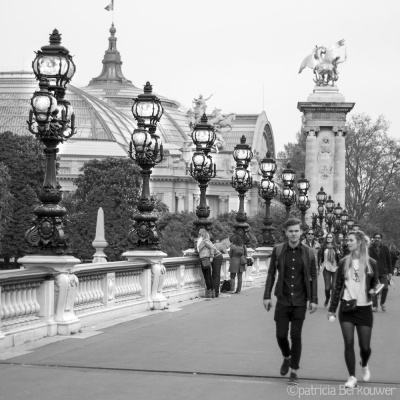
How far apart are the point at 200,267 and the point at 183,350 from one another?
1357 cm

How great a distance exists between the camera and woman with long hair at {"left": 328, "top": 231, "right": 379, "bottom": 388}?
1366cm

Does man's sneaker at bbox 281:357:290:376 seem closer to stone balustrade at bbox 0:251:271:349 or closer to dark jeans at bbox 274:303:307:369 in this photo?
dark jeans at bbox 274:303:307:369

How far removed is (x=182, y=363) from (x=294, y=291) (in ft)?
7.49

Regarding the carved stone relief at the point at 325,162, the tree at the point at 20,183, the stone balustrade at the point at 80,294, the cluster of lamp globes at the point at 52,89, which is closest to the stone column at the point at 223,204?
the carved stone relief at the point at 325,162

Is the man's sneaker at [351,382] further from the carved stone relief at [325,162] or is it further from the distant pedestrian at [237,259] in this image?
the carved stone relief at [325,162]

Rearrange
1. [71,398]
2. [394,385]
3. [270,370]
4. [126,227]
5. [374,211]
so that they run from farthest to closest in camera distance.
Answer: [374,211] → [126,227] → [270,370] → [394,385] → [71,398]

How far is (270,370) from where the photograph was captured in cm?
1522

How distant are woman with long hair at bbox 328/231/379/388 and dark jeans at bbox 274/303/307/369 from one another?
1.39 feet

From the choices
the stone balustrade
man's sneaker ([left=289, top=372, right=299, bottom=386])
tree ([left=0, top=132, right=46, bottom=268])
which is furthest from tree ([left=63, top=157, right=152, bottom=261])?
man's sneaker ([left=289, top=372, right=299, bottom=386])

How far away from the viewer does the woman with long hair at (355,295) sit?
13.7 metres

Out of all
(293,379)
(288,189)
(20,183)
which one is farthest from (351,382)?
(20,183)

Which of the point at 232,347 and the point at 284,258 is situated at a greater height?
the point at 284,258

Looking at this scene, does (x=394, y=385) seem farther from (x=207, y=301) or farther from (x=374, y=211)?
(x=374, y=211)

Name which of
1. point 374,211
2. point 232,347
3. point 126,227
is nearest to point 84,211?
point 126,227
